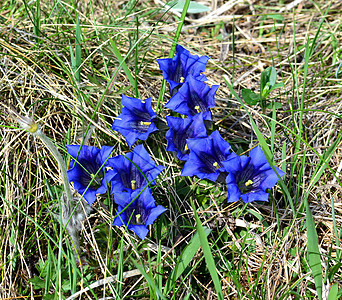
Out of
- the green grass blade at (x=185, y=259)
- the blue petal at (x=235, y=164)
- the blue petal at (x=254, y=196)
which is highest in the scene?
the blue petal at (x=235, y=164)

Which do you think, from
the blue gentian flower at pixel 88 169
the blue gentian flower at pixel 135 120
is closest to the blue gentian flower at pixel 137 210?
the blue gentian flower at pixel 88 169

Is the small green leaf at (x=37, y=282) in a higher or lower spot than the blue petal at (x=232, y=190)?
lower

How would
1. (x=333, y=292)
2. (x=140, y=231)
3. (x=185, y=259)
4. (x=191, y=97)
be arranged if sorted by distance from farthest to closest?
1. (x=191, y=97)
2. (x=185, y=259)
3. (x=140, y=231)
4. (x=333, y=292)

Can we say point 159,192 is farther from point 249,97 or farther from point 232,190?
point 249,97

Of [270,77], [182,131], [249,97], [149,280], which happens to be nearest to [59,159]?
[149,280]

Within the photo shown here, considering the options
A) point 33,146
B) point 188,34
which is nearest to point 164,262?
point 33,146

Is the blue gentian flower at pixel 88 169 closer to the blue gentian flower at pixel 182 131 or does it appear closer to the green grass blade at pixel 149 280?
the blue gentian flower at pixel 182 131
